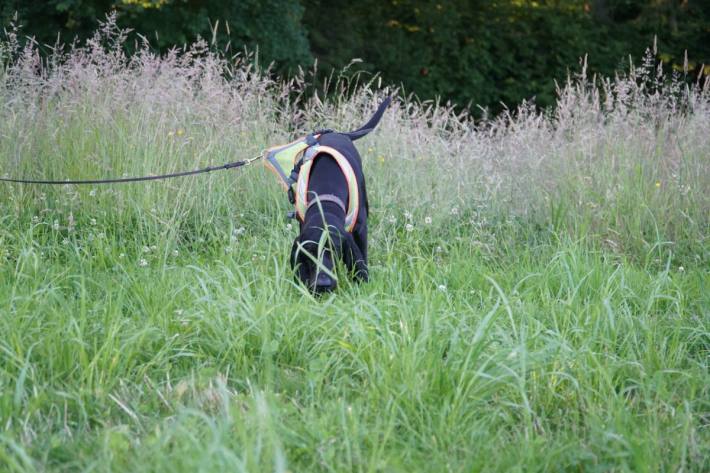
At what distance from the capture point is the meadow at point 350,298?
236 centimetres

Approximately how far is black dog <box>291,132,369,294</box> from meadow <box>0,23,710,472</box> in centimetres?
13

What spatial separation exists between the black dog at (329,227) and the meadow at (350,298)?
127mm

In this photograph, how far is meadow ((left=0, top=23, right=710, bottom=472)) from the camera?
2359 millimetres

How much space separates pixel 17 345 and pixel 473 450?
1.61 m

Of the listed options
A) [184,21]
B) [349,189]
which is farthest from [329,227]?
[184,21]

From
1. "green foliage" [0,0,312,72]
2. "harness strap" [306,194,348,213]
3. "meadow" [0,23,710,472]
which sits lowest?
"meadow" [0,23,710,472]

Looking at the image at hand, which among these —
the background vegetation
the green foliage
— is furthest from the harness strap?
the background vegetation

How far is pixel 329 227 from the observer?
135 inches

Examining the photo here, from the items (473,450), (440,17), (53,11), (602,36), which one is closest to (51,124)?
(473,450)

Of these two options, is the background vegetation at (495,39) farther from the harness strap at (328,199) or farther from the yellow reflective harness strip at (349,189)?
the harness strap at (328,199)

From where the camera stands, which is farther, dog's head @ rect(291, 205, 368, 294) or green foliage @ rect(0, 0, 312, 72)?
green foliage @ rect(0, 0, 312, 72)

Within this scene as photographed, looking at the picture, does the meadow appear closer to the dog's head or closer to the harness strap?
the dog's head

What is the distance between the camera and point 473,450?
237cm

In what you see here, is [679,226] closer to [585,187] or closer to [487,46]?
[585,187]
